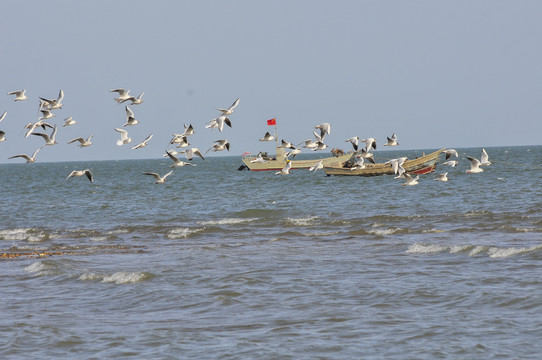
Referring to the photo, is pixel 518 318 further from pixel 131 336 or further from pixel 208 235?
pixel 208 235

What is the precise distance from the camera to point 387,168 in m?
76.8

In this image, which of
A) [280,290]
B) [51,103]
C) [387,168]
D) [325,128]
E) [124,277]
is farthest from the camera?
[387,168]

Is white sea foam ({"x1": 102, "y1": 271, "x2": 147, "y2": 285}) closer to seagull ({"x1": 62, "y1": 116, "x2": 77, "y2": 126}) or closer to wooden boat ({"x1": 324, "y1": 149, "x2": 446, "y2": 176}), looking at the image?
seagull ({"x1": 62, "y1": 116, "x2": 77, "y2": 126})

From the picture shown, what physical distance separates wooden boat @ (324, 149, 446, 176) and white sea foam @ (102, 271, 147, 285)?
50.5m

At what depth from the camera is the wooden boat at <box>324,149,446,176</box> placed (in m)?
72.0

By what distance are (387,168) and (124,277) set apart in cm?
6042

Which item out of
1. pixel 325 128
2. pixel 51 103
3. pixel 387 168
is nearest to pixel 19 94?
pixel 51 103

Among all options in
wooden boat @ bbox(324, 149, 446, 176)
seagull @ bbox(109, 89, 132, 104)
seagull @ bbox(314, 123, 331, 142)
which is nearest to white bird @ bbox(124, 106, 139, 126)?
seagull @ bbox(109, 89, 132, 104)

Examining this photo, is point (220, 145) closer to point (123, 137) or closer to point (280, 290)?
point (123, 137)

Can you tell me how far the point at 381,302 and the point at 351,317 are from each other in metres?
1.24

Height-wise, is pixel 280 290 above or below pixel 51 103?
below

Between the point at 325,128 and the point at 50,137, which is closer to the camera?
the point at 50,137

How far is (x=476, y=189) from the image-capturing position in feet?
177

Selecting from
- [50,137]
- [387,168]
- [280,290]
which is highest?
[50,137]
